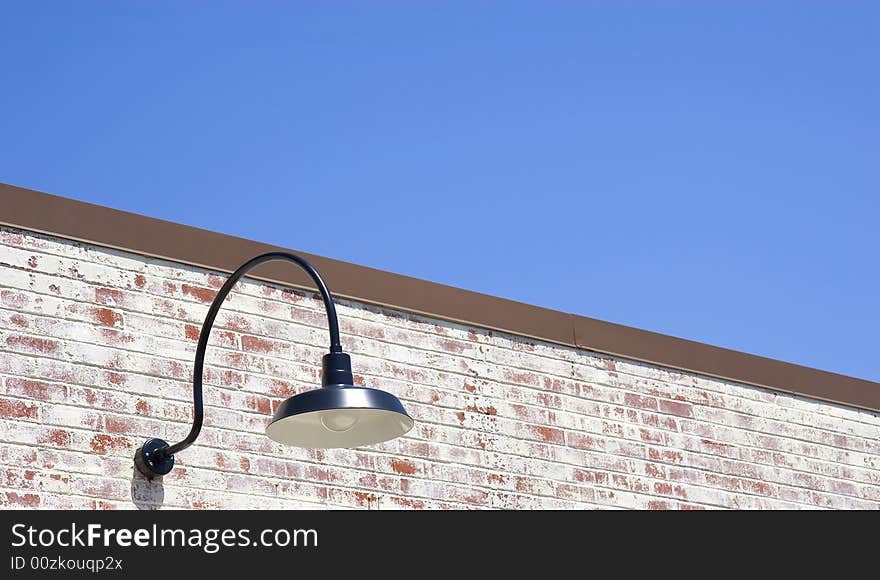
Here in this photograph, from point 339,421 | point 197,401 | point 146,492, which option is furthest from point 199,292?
point 339,421

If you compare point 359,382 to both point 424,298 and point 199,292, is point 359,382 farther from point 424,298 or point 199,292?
point 199,292

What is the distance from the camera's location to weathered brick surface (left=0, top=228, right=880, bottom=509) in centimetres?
605

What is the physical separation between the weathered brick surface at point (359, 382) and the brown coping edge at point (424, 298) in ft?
0.23

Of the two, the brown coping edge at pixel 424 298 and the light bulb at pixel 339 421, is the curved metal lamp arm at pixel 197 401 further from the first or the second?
the brown coping edge at pixel 424 298

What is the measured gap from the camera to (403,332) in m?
7.22

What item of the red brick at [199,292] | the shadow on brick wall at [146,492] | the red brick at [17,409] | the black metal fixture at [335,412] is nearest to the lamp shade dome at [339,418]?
the black metal fixture at [335,412]

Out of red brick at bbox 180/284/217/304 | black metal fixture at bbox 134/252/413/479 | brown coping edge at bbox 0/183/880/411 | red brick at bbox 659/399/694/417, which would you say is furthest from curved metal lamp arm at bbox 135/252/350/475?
red brick at bbox 659/399/694/417

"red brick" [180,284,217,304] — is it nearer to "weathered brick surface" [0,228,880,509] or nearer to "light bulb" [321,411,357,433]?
"weathered brick surface" [0,228,880,509]

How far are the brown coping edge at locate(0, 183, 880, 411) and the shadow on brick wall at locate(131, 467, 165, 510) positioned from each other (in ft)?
3.69
